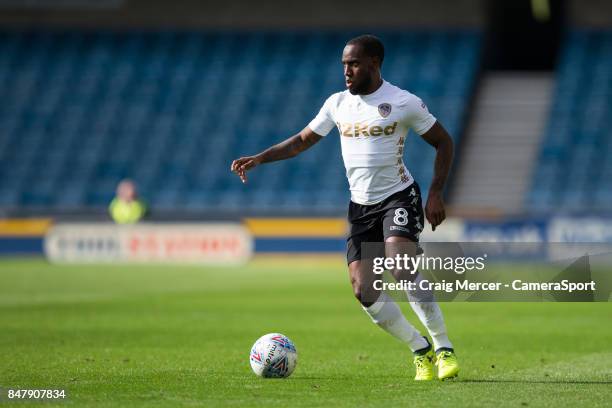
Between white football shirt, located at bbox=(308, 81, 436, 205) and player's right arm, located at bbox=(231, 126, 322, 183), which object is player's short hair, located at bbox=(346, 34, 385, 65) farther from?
player's right arm, located at bbox=(231, 126, 322, 183)

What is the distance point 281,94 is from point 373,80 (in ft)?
83.8

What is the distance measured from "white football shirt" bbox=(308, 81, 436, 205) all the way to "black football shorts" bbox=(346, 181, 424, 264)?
0.06 m

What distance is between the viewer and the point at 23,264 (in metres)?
25.3

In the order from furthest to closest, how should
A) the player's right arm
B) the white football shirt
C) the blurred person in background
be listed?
the blurred person in background
the player's right arm
the white football shirt

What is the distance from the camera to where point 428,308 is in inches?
308

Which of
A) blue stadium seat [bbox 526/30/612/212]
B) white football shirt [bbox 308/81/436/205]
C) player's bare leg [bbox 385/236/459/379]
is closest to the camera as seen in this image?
player's bare leg [bbox 385/236/459/379]

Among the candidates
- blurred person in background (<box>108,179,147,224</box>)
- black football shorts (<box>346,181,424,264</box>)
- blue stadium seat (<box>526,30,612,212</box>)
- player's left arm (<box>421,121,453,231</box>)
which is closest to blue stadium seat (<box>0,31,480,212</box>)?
blue stadium seat (<box>526,30,612,212</box>)

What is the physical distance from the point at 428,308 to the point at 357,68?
1724 mm

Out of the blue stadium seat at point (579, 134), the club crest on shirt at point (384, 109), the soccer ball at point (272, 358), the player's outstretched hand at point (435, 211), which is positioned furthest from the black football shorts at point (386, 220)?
the blue stadium seat at point (579, 134)

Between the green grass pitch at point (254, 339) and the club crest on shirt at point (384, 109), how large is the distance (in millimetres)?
1861

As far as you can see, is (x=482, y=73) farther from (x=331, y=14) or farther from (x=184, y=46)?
(x=184, y=46)

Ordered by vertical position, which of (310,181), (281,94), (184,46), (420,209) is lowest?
(420,209)

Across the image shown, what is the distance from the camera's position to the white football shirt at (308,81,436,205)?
7.96 meters

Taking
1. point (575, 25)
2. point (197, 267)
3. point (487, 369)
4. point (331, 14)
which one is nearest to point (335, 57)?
point (331, 14)
